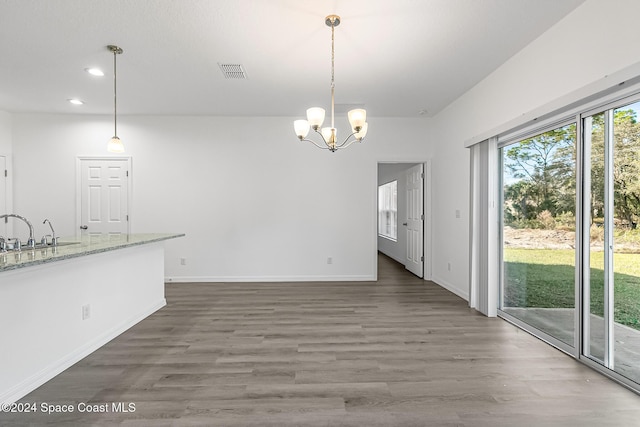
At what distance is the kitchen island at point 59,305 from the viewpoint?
77.6 inches

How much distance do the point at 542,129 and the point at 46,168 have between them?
7.02 metres

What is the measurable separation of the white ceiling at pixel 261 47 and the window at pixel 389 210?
11.5 ft

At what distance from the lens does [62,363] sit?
7.78 ft

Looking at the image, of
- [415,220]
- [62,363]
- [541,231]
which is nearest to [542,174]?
[541,231]

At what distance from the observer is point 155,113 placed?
5.14m

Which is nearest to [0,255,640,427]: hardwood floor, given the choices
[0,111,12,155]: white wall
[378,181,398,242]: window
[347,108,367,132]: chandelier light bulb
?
[347,108,367,132]: chandelier light bulb

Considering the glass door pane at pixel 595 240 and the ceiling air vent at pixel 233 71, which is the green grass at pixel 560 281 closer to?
the glass door pane at pixel 595 240

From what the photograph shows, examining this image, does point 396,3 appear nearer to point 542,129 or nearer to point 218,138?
point 542,129

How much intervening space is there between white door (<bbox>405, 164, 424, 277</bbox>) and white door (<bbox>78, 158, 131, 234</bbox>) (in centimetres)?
503

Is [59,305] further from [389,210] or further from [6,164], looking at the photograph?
[389,210]

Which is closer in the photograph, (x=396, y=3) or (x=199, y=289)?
(x=396, y=3)

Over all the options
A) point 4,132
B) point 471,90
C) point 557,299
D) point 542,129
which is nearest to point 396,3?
point 542,129

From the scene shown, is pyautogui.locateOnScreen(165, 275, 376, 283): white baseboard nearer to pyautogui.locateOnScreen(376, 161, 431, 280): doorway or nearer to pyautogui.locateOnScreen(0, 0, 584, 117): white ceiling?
pyautogui.locateOnScreen(376, 161, 431, 280): doorway

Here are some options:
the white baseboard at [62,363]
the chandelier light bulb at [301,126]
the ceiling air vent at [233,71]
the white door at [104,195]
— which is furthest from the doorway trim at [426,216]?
the white door at [104,195]
